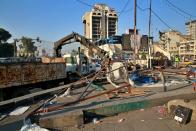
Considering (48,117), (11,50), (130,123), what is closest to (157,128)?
(130,123)

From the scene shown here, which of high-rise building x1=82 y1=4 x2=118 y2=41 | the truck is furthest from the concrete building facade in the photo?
the truck

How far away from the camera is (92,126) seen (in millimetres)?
7418

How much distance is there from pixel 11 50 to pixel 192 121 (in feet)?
265

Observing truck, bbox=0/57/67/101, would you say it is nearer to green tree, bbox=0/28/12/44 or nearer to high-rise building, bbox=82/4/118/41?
high-rise building, bbox=82/4/118/41

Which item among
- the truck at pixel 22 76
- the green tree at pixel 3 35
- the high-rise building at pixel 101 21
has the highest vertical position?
the high-rise building at pixel 101 21

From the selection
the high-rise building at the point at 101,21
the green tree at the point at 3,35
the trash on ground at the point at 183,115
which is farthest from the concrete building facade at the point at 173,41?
the trash on ground at the point at 183,115

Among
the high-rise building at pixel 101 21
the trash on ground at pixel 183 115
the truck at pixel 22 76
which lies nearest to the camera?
the trash on ground at pixel 183 115

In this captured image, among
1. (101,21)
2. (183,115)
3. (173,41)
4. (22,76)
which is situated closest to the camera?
(183,115)

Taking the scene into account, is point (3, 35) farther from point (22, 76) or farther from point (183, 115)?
point (183, 115)

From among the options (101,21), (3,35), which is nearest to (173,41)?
(101,21)

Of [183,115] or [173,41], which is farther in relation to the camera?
[173,41]

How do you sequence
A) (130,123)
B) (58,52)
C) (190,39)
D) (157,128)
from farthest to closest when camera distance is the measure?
(190,39)
(58,52)
(130,123)
(157,128)

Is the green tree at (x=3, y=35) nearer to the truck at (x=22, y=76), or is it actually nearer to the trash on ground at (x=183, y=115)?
the truck at (x=22, y=76)

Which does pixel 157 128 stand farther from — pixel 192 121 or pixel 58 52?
pixel 58 52
